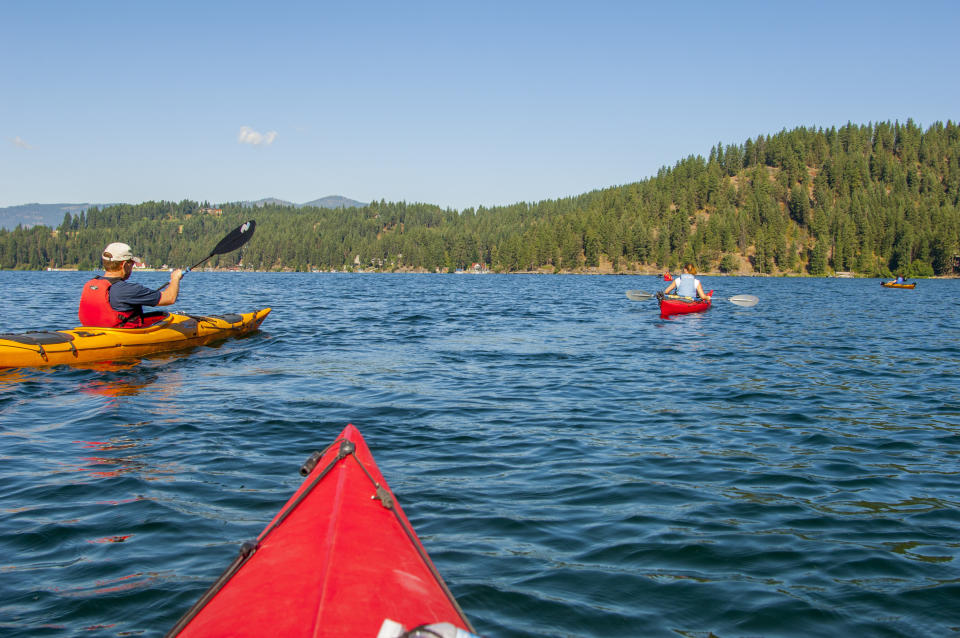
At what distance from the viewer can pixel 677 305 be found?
23125 millimetres

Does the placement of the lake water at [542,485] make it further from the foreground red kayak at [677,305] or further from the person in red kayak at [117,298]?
the foreground red kayak at [677,305]

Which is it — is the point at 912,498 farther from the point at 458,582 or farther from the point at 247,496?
the point at 247,496

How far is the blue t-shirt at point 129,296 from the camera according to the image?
12634mm

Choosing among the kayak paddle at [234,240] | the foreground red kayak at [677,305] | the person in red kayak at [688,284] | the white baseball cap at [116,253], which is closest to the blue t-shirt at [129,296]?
the white baseball cap at [116,253]

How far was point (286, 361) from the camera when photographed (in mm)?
13836

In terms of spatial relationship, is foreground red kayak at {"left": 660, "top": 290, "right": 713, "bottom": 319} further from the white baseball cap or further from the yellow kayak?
the white baseball cap

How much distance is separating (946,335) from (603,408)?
689 inches

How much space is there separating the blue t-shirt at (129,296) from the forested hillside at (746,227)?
447 ft

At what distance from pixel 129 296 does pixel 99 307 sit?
2.17ft

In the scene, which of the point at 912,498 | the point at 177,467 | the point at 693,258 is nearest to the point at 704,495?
the point at 912,498

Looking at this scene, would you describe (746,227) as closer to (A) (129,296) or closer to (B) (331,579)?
(A) (129,296)

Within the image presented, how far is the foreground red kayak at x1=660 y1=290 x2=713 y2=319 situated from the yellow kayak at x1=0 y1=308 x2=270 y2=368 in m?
15.8

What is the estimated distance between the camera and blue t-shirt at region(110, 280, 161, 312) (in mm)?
12634

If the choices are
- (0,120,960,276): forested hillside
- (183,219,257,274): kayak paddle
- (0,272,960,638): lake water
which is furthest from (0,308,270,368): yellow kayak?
(0,120,960,276): forested hillside
